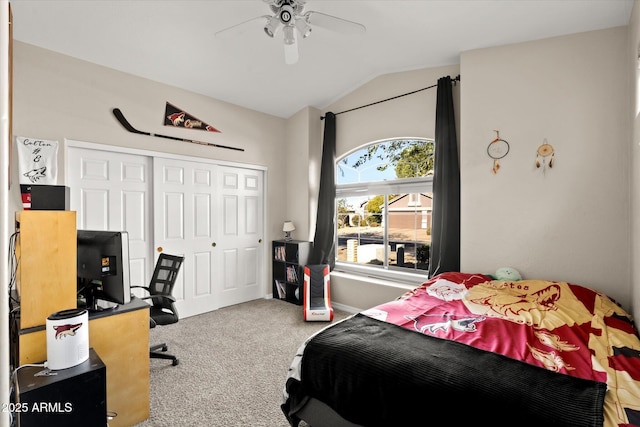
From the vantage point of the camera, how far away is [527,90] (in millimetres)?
2898

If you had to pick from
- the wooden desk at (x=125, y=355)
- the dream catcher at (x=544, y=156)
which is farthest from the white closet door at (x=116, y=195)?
the dream catcher at (x=544, y=156)

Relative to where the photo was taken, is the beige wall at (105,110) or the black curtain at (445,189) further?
the black curtain at (445,189)

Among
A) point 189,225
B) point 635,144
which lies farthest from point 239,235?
point 635,144

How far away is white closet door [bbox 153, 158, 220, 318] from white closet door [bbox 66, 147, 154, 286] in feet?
0.42

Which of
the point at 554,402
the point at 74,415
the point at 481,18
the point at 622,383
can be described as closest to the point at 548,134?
the point at 481,18

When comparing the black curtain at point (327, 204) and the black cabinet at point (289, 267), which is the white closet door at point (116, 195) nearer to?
the black cabinet at point (289, 267)

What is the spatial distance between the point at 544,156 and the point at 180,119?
12.7ft

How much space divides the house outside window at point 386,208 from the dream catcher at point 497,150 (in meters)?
0.74

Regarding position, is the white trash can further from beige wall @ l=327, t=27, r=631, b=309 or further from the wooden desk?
beige wall @ l=327, t=27, r=631, b=309

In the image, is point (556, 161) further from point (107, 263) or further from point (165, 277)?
point (165, 277)

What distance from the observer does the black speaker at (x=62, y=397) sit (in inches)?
51.3

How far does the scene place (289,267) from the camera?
4.50m

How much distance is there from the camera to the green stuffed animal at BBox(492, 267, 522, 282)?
2832 mm

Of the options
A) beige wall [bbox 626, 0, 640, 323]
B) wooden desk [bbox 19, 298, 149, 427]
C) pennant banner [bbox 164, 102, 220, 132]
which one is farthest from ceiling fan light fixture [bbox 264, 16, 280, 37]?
beige wall [bbox 626, 0, 640, 323]
